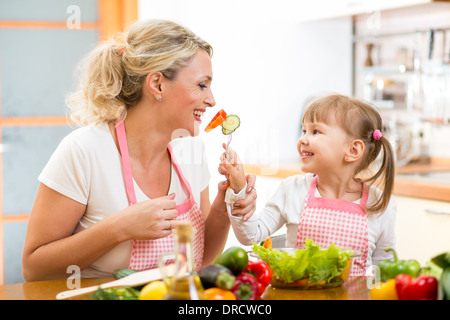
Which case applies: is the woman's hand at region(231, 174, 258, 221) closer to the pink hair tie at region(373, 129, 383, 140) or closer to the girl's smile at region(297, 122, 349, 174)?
the girl's smile at region(297, 122, 349, 174)

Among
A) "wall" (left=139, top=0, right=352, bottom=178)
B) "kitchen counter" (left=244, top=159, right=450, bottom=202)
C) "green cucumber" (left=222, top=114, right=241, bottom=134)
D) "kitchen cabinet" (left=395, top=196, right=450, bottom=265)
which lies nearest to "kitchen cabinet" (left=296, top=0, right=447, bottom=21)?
"wall" (left=139, top=0, right=352, bottom=178)

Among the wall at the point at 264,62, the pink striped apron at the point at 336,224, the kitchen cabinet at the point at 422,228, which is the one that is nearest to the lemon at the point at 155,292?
the pink striped apron at the point at 336,224

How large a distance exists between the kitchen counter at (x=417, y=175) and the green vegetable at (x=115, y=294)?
65.3 inches

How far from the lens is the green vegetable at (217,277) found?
0.98 metres

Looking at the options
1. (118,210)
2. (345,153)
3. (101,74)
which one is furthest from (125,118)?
(345,153)

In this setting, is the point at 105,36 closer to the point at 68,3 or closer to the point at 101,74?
the point at 68,3

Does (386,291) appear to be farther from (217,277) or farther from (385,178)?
(385,178)

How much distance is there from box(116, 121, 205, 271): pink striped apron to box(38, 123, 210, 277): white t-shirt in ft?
0.07

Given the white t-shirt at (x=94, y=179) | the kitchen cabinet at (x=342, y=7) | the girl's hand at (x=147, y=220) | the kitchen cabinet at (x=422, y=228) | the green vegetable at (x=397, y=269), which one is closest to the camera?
the green vegetable at (x=397, y=269)

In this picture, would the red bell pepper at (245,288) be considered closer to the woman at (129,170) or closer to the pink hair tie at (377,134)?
the woman at (129,170)

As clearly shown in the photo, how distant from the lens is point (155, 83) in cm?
155

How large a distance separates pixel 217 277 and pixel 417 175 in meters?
2.03

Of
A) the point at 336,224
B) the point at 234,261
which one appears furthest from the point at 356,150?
the point at 234,261

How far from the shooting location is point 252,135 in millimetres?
3414
